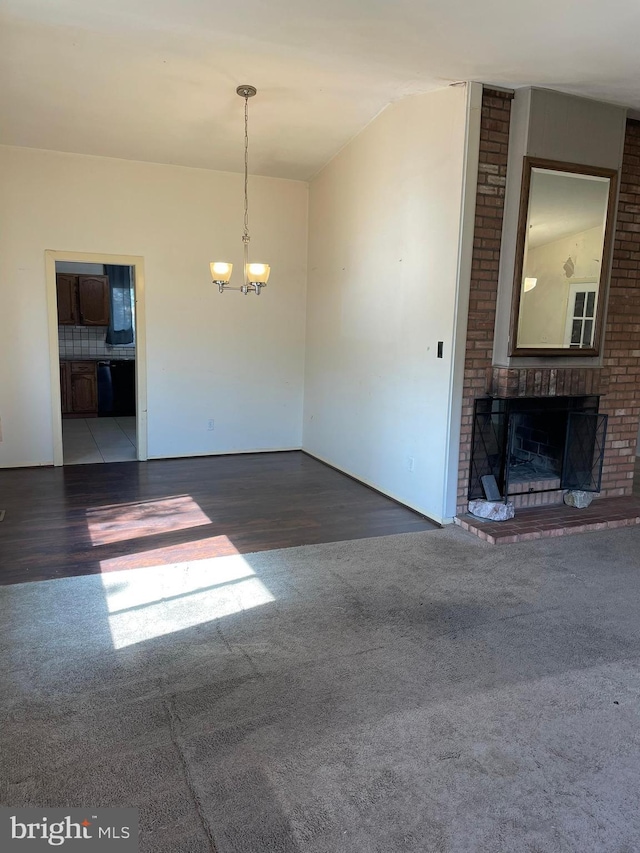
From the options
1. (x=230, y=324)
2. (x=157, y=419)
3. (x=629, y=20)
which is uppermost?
(x=629, y=20)

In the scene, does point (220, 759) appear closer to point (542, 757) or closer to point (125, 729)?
point (125, 729)

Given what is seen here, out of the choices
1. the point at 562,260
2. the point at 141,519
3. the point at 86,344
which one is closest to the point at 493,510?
the point at 562,260

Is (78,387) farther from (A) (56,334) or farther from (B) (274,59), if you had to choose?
(B) (274,59)

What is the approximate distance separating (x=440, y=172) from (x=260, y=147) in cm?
200

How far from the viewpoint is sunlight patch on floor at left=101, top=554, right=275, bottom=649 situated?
8.68ft

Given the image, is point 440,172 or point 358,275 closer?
point 440,172

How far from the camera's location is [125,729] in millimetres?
1961

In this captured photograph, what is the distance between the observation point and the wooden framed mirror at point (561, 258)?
392 cm

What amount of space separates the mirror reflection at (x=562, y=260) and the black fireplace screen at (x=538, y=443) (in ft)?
1.49

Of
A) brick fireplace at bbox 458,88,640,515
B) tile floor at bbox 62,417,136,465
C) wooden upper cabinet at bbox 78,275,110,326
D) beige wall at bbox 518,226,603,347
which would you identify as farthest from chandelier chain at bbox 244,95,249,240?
wooden upper cabinet at bbox 78,275,110,326

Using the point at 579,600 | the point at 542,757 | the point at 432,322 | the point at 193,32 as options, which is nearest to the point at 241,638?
the point at 542,757

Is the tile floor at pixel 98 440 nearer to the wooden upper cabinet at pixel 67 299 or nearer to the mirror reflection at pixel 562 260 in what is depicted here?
the wooden upper cabinet at pixel 67 299

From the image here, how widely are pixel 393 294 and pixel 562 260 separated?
49.2 inches

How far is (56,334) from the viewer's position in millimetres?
5609
